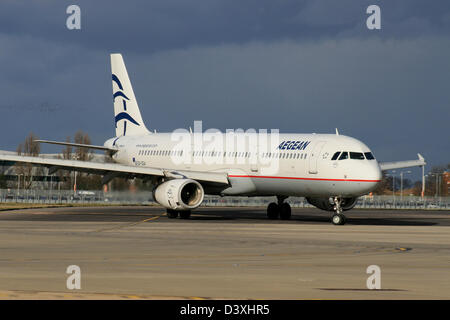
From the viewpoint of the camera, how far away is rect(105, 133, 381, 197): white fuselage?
112 ft

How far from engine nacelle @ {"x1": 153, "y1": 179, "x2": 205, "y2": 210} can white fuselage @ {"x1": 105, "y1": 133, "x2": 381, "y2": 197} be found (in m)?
1.96

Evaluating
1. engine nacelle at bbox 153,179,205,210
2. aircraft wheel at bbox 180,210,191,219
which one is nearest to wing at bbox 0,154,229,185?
engine nacelle at bbox 153,179,205,210

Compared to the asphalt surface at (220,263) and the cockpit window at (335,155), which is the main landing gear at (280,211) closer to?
the cockpit window at (335,155)

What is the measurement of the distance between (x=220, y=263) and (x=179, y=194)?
65.6 feet

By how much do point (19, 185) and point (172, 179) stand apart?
7485 cm

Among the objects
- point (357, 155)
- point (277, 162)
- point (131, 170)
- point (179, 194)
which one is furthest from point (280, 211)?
point (131, 170)

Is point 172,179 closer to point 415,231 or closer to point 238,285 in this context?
point 415,231

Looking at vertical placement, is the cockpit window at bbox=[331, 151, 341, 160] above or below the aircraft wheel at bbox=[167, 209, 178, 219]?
above

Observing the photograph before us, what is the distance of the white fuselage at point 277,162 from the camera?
112 ft

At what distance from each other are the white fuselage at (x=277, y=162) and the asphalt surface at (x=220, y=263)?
539cm

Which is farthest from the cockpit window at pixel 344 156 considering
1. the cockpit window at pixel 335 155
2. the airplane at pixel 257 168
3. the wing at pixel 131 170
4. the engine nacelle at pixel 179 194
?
the engine nacelle at pixel 179 194

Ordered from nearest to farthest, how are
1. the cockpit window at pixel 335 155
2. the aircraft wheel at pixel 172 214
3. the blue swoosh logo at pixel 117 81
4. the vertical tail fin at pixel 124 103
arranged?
A: the cockpit window at pixel 335 155
the aircraft wheel at pixel 172 214
the vertical tail fin at pixel 124 103
the blue swoosh logo at pixel 117 81

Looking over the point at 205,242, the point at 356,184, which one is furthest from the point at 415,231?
the point at 205,242

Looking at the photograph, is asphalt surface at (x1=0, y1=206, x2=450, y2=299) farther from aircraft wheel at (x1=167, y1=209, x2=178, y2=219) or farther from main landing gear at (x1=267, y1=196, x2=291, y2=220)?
main landing gear at (x1=267, y1=196, x2=291, y2=220)
